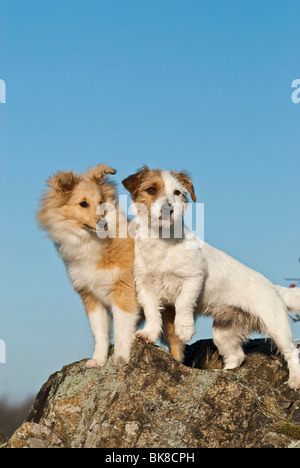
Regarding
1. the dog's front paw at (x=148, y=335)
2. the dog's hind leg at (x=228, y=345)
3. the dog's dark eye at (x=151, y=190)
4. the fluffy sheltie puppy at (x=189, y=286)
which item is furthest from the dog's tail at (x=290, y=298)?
the dog's dark eye at (x=151, y=190)

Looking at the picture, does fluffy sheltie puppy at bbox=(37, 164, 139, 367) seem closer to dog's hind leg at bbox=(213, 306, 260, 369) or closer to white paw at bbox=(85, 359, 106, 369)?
white paw at bbox=(85, 359, 106, 369)

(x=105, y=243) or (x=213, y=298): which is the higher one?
(x=105, y=243)

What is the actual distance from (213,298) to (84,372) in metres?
2.40

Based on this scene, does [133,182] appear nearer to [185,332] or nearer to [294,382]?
[185,332]

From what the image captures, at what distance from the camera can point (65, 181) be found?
876 centimetres

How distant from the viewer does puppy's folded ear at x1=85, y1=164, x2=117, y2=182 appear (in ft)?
29.5

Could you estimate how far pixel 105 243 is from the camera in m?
8.66

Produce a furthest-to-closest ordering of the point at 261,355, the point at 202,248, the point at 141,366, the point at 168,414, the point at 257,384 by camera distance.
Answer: the point at 261,355
the point at 202,248
the point at 257,384
the point at 141,366
the point at 168,414

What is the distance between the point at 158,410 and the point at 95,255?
2517mm

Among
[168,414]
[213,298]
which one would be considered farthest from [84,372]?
[213,298]

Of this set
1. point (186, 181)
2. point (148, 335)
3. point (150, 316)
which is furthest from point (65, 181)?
point (148, 335)

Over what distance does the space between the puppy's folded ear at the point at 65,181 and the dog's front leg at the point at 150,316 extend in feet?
6.30

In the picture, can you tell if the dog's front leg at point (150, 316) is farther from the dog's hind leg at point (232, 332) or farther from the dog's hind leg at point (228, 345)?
the dog's hind leg at point (228, 345)
